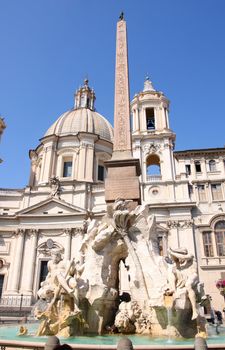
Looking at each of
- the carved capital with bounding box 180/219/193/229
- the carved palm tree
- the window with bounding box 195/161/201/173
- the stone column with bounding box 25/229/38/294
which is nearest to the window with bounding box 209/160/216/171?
the window with bounding box 195/161/201/173

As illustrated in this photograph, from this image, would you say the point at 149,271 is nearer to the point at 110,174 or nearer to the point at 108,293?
the point at 108,293

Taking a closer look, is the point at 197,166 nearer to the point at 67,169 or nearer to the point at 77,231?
the point at 77,231

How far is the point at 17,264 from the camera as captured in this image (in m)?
29.6

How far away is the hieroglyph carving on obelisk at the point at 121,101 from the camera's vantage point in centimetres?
1264

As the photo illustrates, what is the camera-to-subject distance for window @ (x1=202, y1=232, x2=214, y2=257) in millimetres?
27688

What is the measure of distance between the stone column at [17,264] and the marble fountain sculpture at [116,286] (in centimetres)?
2064

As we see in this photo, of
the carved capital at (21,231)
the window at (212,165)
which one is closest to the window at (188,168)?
the window at (212,165)

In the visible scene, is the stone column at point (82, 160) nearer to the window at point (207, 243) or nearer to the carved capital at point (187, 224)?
the carved capital at point (187, 224)

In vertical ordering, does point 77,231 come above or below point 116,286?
above

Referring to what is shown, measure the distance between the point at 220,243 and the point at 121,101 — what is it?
19.3 m

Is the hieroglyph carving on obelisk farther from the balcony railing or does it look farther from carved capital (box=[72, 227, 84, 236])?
carved capital (box=[72, 227, 84, 236])

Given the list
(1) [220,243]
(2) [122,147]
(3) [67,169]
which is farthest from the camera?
(3) [67,169]

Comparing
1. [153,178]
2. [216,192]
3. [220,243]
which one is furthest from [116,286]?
[153,178]

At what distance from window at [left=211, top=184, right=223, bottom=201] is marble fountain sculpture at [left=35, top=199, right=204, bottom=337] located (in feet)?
68.2
